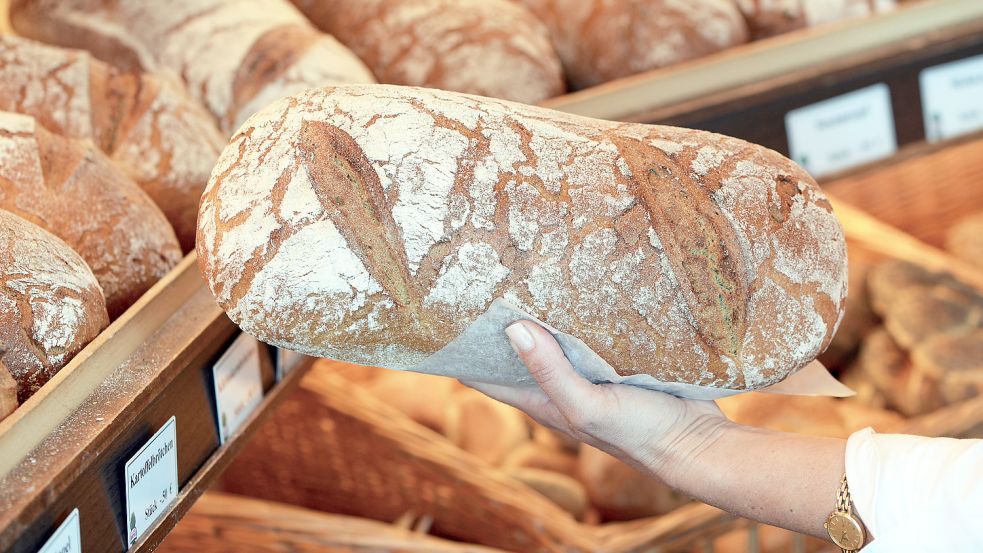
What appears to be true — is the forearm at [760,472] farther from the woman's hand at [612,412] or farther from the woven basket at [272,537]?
the woven basket at [272,537]

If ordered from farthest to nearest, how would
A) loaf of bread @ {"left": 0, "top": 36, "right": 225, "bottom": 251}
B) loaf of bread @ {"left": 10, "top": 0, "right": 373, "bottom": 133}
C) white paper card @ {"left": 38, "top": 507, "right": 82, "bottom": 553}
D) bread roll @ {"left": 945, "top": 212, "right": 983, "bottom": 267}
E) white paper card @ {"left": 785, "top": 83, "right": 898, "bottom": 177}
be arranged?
bread roll @ {"left": 945, "top": 212, "right": 983, "bottom": 267}
white paper card @ {"left": 785, "top": 83, "right": 898, "bottom": 177}
loaf of bread @ {"left": 10, "top": 0, "right": 373, "bottom": 133}
loaf of bread @ {"left": 0, "top": 36, "right": 225, "bottom": 251}
white paper card @ {"left": 38, "top": 507, "right": 82, "bottom": 553}

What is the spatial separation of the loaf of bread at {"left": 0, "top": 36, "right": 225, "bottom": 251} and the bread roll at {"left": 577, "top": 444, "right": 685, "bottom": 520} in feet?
3.64

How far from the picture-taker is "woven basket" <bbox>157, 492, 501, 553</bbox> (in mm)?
1734

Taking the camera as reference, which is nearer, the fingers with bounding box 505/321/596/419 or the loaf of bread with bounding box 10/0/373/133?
the fingers with bounding box 505/321/596/419

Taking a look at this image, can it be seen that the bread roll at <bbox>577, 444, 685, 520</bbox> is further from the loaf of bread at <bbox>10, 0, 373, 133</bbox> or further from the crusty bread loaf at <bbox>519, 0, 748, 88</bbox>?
the loaf of bread at <bbox>10, 0, 373, 133</bbox>

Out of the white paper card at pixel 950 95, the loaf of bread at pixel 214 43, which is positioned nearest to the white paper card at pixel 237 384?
the loaf of bread at pixel 214 43

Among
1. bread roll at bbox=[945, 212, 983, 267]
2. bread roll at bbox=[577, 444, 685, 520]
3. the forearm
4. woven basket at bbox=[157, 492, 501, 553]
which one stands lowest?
bread roll at bbox=[577, 444, 685, 520]

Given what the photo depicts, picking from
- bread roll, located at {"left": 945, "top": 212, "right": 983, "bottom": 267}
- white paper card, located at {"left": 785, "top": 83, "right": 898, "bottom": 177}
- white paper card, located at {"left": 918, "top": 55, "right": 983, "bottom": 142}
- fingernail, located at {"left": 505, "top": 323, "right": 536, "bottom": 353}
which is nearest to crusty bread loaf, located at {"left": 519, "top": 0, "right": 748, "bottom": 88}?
white paper card, located at {"left": 785, "top": 83, "right": 898, "bottom": 177}

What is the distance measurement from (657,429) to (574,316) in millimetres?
228

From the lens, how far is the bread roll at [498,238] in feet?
3.37

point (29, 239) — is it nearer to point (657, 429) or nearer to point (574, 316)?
point (574, 316)

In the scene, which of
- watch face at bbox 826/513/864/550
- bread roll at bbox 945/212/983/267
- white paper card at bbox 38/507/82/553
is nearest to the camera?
white paper card at bbox 38/507/82/553

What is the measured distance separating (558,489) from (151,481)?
1.23 meters

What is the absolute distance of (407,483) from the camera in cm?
207
